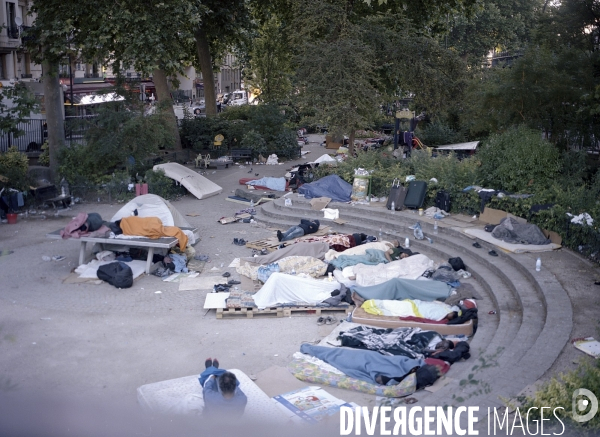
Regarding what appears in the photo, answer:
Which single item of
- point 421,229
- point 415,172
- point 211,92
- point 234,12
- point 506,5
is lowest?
point 421,229

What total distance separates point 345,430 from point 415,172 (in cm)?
1290

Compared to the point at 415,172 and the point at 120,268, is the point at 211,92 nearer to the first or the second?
the point at 415,172

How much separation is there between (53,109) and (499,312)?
1701 centimetres

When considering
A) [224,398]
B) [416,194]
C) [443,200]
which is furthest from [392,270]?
[224,398]

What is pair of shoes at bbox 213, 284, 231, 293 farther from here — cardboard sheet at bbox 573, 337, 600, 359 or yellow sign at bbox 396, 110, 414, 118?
yellow sign at bbox 396, 110, 414, 118

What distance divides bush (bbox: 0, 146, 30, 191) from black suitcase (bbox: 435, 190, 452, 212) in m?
11.9

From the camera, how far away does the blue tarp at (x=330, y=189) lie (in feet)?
61.8

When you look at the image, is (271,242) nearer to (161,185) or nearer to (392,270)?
(392,270)

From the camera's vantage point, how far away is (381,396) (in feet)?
26.9

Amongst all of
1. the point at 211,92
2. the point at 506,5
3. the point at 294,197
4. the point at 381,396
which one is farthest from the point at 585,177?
the point at 506,5

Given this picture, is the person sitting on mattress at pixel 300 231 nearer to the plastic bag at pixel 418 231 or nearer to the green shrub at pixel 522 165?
the plastic bag at pixel 418 231

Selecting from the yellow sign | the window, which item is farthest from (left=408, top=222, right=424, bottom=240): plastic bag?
the window

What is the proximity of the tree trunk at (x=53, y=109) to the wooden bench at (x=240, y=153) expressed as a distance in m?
7.74

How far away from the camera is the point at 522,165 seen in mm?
15539
